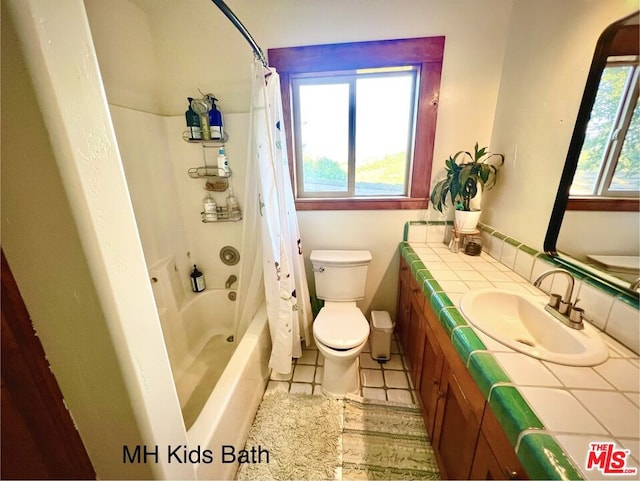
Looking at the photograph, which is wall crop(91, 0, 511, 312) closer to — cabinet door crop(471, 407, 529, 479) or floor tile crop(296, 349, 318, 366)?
floor tile crop(296, 349, 318, 366)

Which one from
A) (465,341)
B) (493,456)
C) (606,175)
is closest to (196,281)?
(465,341)

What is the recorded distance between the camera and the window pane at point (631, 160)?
76cm

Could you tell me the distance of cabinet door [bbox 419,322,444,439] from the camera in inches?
42.7

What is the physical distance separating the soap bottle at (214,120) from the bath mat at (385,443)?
1.90 meters

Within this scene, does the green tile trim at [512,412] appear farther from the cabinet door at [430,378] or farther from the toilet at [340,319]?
the toilet at [340,319]

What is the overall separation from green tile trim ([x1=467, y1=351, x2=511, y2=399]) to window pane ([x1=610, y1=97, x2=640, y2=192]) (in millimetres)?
712

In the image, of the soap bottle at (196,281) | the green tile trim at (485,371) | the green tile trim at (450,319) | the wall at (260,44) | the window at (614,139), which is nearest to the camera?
the green tile trim at (485,371)

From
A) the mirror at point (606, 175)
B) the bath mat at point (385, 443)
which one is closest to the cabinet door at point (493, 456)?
the bath mat at point (385, 443)

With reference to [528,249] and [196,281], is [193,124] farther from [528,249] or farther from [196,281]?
[528,249]

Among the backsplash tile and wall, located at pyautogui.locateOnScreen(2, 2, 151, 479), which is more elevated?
wall, located at pyautogui.locateOnScreen(2, 2, 151, 479)

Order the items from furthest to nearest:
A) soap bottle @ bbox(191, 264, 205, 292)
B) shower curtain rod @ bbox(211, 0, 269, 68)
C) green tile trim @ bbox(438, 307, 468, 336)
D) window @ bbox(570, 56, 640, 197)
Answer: soap bottle @ bbox(191, 264, 205, 292)
shower curtain rod @ bbox(211, 0, 269, 68)
green tile trim @ bbox(438, 307, 468, 336)
window @ bbox(570, 56, 640, 197)

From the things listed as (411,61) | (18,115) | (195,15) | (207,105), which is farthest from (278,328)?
(195,15)

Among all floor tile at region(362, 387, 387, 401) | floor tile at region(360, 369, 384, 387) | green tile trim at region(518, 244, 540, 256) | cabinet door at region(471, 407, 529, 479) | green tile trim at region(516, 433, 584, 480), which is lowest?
floor tile at region(362, 387, 387, 401)

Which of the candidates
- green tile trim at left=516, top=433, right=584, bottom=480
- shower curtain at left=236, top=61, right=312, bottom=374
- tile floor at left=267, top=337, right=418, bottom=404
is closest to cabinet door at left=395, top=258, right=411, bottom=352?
tile floor at left=267, top=337, right=418, bottom=404
